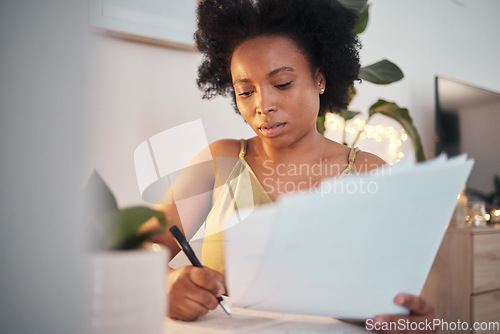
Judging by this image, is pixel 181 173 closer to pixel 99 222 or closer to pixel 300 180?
pixel 300 180

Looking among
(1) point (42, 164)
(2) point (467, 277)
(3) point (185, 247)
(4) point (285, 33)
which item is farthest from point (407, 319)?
(2) point (467, 277)

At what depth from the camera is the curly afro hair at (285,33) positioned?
0.88 meters

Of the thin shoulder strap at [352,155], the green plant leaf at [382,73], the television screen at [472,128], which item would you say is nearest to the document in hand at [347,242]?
the thin shoulder strap at [352,155]

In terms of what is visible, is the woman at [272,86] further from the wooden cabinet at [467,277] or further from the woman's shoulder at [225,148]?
the wooden cabinet at [467,277]

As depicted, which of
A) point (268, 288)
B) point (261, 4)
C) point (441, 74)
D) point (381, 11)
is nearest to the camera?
point (268, 288)

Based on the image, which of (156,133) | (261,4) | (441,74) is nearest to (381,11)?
(441,74)

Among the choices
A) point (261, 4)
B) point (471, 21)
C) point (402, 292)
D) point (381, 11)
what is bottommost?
point (402, 292)

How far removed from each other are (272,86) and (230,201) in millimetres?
279

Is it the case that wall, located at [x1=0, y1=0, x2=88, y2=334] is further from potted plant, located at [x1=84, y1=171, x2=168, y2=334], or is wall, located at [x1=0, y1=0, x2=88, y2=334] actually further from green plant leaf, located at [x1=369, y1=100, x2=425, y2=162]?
green plant leaf, located at [x1=369, y1=100, x2=425, y2=162]

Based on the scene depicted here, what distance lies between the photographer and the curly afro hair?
0.88 m

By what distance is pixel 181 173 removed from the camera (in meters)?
0.98

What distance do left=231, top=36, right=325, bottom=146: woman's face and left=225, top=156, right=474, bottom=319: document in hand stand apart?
0.45 meters

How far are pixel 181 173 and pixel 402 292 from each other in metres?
0.65

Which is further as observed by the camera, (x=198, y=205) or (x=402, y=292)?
(x=198, y=205)
